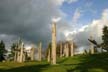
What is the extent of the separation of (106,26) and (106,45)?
33.7ft

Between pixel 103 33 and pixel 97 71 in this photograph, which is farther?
pixel 103 33

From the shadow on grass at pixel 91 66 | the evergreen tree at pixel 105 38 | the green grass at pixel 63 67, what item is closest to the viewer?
the shadow on grass at pixel 91 66

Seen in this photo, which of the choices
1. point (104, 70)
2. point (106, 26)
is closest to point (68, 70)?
point (104, 70)

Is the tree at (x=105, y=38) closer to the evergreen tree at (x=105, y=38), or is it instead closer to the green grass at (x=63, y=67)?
the evergreen tree at (x=105, y=38)

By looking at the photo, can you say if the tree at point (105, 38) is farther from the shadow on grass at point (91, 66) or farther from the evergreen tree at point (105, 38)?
the shadow on grass at point (91, 66)

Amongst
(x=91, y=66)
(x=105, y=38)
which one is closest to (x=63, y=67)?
(x=91, y=66)

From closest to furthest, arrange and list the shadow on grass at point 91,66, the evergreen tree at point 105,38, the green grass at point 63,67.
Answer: the shadow on grass at point 91,66 < the green grass at point 63,67 < the evergreen tree at point 105,38

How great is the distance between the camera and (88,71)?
1507 inches

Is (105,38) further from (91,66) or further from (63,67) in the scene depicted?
(63,67)

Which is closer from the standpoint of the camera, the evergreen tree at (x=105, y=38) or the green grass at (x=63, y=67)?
the green grass at (x=63, y=67)

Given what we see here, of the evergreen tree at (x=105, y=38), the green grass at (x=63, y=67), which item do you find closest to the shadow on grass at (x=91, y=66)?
the green grass at (x=63, y=67)

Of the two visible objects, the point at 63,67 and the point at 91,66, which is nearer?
the point at 63,67

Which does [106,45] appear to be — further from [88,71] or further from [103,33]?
[88,71]

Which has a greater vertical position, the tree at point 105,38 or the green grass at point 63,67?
the tree at point 105,38
